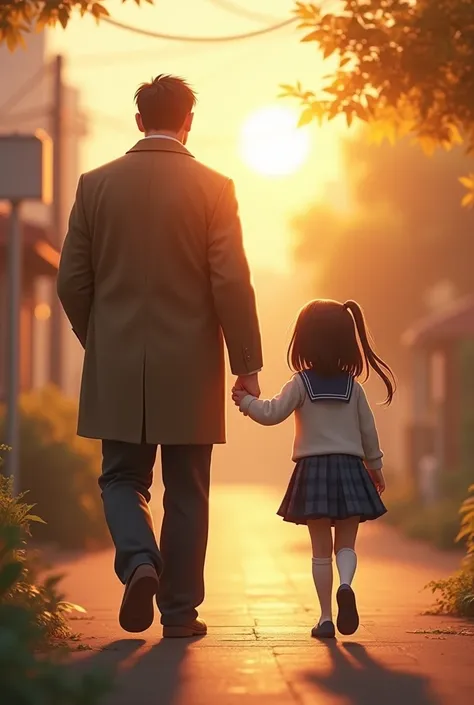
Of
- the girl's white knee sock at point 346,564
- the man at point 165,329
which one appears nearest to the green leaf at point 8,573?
the man at point 165,329

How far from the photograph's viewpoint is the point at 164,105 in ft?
20.1

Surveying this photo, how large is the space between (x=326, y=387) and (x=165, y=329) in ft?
2.25

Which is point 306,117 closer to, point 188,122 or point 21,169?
point 188,122

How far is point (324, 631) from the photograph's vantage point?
5.85m

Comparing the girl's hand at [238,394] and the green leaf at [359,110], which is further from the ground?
the green leaf at [359,110]

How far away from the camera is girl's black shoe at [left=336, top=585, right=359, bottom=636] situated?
5.72 metres

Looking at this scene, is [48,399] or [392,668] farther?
[48,399]

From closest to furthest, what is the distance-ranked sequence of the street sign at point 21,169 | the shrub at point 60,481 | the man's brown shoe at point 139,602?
the man's brown shoe at point 139,602 < the street sign at point 21,169 < the shrub at point 60,481

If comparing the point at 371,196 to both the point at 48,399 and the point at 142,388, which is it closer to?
A: the point at 48,399

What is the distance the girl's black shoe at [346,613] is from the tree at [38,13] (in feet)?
9.91

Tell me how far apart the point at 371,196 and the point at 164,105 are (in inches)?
1577

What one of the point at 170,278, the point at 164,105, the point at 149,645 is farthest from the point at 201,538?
the point at 164,105

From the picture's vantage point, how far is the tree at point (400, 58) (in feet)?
23.6

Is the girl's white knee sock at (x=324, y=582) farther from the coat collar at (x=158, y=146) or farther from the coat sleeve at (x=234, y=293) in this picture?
the coat collar at (x=158, y=146)
